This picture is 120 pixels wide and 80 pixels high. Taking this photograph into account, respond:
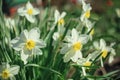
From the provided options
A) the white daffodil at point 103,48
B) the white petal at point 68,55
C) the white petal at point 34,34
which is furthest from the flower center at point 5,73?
the white daffodil at point 103,48

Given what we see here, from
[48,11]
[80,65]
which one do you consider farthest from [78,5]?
[80,65]

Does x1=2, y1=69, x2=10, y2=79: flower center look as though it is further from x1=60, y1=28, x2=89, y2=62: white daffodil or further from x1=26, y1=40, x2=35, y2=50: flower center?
x1=60, y1=28, x2=89, y2=62: white daffodil

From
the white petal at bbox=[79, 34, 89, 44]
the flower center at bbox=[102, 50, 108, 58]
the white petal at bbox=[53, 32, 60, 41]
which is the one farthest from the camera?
the flower center at bbox=[102, 50, 108, 58]

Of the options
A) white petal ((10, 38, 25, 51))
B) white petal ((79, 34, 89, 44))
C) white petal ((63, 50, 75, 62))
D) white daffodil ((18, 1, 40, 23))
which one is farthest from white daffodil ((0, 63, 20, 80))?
white daffodil ((18, 1, 40, 23))

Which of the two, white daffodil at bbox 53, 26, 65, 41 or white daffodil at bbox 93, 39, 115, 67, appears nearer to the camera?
white daffodil at bbox 53, 26, 65, 41

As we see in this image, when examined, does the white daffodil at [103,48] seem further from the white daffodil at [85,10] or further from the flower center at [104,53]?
the white daffodil at [85,10]
